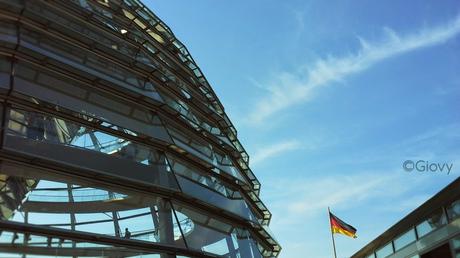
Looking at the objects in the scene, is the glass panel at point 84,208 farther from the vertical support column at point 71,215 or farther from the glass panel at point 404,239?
the glass panel at point 404,239

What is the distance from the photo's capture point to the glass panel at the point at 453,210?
1405cm

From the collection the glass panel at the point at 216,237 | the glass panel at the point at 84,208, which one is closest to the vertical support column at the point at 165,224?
the glass panel at the point at 84,208

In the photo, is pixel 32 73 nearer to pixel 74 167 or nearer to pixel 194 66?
pixel 74 167

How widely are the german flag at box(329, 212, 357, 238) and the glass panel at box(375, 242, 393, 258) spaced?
6.35 metres

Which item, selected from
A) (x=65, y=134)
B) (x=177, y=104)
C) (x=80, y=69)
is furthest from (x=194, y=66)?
(x=65, y=134)

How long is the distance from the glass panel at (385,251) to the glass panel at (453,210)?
202 inches

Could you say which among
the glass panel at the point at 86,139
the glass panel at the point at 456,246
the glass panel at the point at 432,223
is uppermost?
the glass panel at the point at 86,139

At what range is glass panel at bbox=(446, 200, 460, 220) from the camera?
46.1 feet

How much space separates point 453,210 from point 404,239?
4.05 metres

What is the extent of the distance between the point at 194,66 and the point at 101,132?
11.0 m

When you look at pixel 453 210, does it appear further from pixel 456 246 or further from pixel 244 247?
pixel 244 247

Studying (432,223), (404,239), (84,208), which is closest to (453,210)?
(432,223)

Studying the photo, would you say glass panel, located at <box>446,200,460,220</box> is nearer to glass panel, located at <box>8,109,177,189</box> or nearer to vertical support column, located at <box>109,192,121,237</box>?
glass panel, located at <box>8,109,177,189</box>

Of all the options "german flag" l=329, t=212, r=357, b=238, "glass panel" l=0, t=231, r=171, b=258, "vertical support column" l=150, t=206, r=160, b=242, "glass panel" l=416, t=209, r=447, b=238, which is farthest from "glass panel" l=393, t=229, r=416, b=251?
"glass panel" l=0, t=231, r=171, b=258
